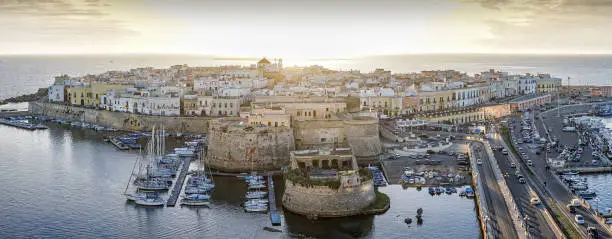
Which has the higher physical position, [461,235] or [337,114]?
[337,114]

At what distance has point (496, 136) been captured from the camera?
43.8 metres

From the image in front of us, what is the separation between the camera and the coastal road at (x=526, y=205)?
22509mm

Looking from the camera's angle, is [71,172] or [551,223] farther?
[71,172]

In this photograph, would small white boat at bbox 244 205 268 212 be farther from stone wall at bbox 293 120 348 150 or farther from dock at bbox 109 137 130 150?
dock at bbox 109 137 130 150

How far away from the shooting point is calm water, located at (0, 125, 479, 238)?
25.2 meters

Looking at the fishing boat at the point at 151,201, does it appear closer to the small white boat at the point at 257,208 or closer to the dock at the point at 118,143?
the small white boat at the point at 257,208

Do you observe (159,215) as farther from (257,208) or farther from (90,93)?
(90,93)

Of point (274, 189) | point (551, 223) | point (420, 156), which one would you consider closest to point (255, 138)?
point (274, 189)

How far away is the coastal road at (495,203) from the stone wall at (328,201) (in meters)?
5.00

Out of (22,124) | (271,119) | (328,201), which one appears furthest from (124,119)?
(328,201)

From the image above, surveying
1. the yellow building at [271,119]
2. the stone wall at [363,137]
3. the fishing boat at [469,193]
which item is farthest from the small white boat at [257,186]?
the fishing boat at [469,193]

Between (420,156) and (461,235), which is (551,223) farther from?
(420,156)

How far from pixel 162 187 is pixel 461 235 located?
1395 cm

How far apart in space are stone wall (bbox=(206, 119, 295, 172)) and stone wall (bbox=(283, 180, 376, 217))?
8228mm
